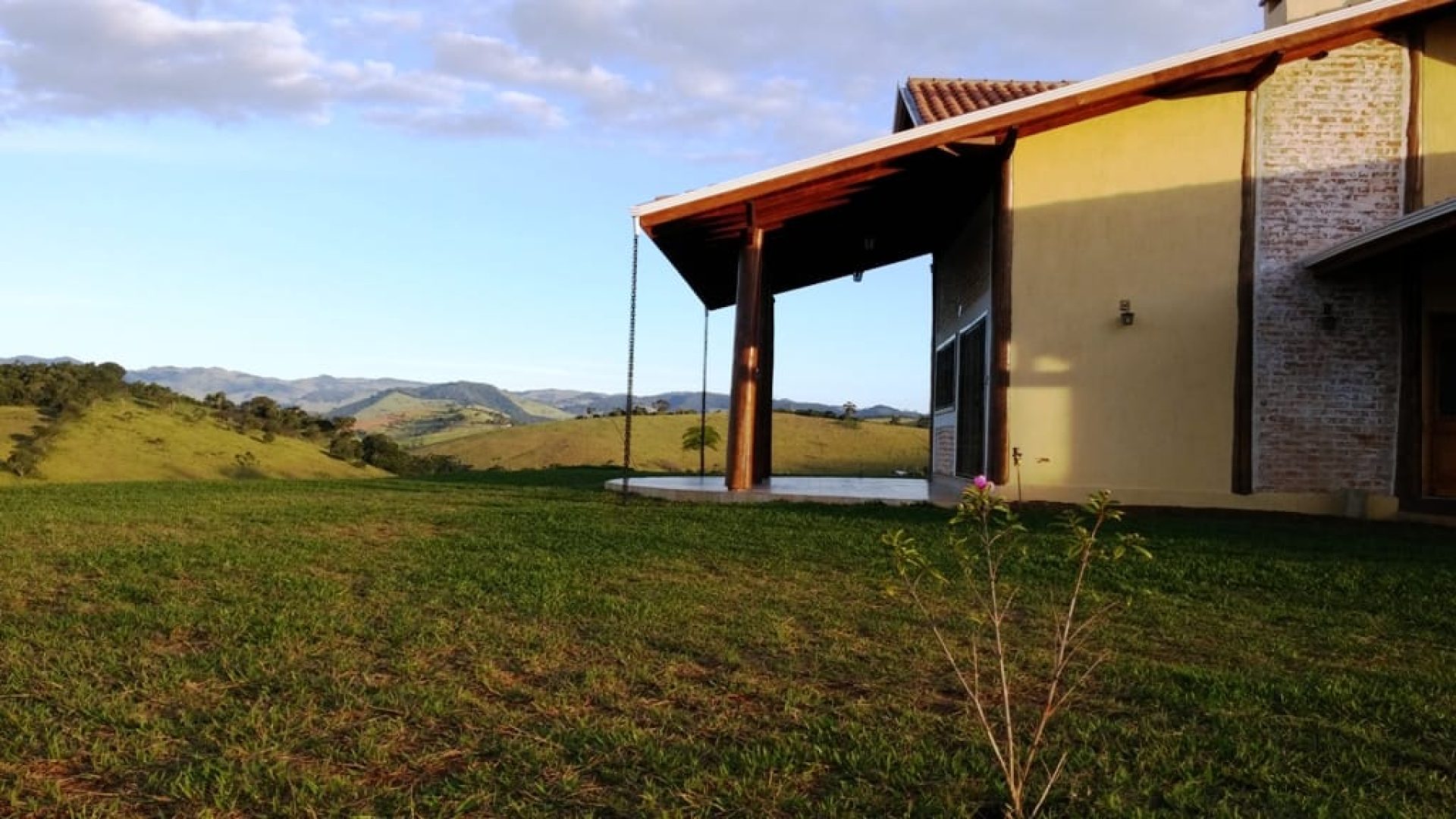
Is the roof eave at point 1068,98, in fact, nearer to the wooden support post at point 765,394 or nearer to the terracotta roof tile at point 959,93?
the terracotta roof tile at point 959,93

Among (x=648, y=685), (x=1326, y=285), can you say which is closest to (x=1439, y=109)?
(x=1326, y=285)

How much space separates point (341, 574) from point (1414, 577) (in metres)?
6.71

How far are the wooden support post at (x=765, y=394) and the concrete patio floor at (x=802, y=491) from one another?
1.97 feet

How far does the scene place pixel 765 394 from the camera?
15.1 meters

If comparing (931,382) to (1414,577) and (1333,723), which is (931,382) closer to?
(1414,577)

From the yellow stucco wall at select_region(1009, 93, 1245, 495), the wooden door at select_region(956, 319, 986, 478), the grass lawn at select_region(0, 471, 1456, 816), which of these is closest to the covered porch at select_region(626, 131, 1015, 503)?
the wooden door at select_region(956, 319, 986, 478)

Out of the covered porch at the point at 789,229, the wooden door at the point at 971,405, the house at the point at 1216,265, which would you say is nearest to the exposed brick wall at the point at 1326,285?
the house at the point at 1216,265

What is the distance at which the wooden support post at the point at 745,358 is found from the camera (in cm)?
1155

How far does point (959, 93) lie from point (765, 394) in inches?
185

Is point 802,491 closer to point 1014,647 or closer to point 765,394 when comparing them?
point 765,394

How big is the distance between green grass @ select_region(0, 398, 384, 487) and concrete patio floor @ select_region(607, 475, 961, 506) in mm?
9786

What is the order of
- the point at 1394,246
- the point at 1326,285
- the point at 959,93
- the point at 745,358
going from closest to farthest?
the point at 1394,246 → the point at 1326,285 → the point at 745,358 → the point at 959,93

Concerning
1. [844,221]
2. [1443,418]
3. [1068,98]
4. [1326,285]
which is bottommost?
[1443,418]

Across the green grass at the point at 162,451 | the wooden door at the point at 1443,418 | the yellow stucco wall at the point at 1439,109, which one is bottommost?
the green grass at the point at 162,451
